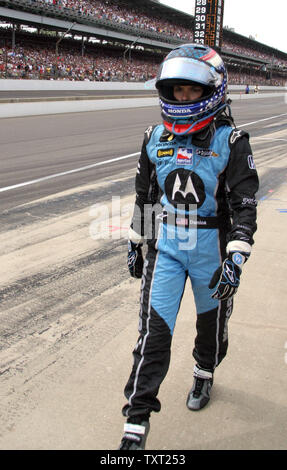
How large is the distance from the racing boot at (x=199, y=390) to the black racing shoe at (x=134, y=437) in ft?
1.69

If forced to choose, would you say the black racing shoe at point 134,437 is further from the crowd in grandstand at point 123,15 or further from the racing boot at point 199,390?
the crowd in grandstand at point 123,15

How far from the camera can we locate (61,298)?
3598 mm

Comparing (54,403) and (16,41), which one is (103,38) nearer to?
(16,41)

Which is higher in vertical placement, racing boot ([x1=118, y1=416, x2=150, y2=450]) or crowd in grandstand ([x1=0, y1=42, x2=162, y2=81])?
crowd in grandstand ([x1=0, y1=42, x2=162, y2=81])

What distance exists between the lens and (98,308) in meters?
3.46

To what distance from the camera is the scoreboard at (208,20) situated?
2738 cm

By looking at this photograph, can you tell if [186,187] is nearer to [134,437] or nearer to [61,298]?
[134,437]

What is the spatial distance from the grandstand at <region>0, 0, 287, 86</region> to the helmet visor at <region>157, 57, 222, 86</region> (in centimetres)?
2920

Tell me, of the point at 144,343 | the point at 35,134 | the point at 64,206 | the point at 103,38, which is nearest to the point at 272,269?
the point at 144,343

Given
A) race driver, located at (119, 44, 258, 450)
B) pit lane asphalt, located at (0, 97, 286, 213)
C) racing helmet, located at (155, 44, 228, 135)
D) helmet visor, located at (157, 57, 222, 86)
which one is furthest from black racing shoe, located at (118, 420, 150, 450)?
pit lane asphalt, located at (0, 97, 286, 213)

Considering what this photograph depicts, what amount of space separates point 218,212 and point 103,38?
164 feet

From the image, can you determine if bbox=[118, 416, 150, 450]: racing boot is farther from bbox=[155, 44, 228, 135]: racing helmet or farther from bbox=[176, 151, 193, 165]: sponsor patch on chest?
bbox=[155, 44, 228, 135]: racing helmet

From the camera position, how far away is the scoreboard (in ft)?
89.8

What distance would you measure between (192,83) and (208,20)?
28.1 m
